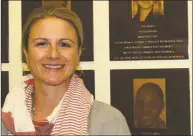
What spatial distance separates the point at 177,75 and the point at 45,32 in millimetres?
642

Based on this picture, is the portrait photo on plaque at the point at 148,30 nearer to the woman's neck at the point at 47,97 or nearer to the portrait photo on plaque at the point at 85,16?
the portrait photo on plaque at the point at 85,16

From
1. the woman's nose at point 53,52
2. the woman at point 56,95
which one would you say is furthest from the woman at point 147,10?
the woman's nose at point 53,52

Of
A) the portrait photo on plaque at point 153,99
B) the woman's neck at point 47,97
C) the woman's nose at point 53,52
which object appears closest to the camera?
the woman's nose at point 53,52

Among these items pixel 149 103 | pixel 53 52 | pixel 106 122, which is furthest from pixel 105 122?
pixel 149 103

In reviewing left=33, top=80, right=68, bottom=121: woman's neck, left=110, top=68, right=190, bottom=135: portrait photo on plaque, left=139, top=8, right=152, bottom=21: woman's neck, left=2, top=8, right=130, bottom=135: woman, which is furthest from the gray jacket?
left=139, top=8, right=152, bottom=21: woman's neck

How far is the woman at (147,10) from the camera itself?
1409 millimetres

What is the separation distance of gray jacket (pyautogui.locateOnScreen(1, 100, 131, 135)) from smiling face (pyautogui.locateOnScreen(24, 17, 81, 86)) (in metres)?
0.15

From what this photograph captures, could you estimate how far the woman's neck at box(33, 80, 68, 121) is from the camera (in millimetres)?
1087

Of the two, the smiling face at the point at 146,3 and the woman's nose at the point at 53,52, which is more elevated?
the smiling face at the point at 146,3

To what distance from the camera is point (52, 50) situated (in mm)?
986

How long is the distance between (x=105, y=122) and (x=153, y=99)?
A: 0.45 m

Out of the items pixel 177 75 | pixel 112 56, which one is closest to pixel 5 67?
pixel 112 56

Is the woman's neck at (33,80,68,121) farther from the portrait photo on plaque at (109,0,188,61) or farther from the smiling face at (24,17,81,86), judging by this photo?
the portrait photo on plaque at (109,0,188,61)

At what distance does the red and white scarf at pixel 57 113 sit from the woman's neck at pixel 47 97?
0.09 feet
